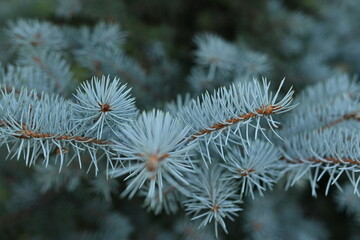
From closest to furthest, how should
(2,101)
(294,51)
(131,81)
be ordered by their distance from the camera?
(2,101) < (131,81) < (294,51)

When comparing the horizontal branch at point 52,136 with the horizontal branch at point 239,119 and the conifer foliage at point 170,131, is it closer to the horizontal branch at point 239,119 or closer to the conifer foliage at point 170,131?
the conifer foliage at point 170,131

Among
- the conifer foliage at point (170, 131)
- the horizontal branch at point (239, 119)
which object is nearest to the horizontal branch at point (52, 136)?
A: the conifer foliage at point (170, 131)

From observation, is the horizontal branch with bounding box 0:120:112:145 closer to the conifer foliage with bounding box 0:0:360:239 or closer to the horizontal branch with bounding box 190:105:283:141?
the conifer foliage with bounding box 0:0:360:239

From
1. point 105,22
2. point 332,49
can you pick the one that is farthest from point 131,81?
point 332,49

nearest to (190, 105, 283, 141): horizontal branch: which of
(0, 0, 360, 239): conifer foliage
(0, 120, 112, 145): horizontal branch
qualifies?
(0, 0, 360, 239): conifer foliage

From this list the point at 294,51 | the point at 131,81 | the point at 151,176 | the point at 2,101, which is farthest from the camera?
the point at 294,51

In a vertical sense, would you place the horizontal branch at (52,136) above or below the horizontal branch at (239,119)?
below

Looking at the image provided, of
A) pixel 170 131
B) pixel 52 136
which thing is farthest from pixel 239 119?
pixel 52 136

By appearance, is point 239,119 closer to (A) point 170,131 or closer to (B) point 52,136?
(A) point 170,131

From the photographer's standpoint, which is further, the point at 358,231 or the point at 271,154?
the point at 358,231

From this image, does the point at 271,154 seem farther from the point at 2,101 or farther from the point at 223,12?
the point at 223,12

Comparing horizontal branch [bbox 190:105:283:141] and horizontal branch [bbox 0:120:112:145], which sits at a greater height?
horizontal branch [bbox 190:105:283:141]
